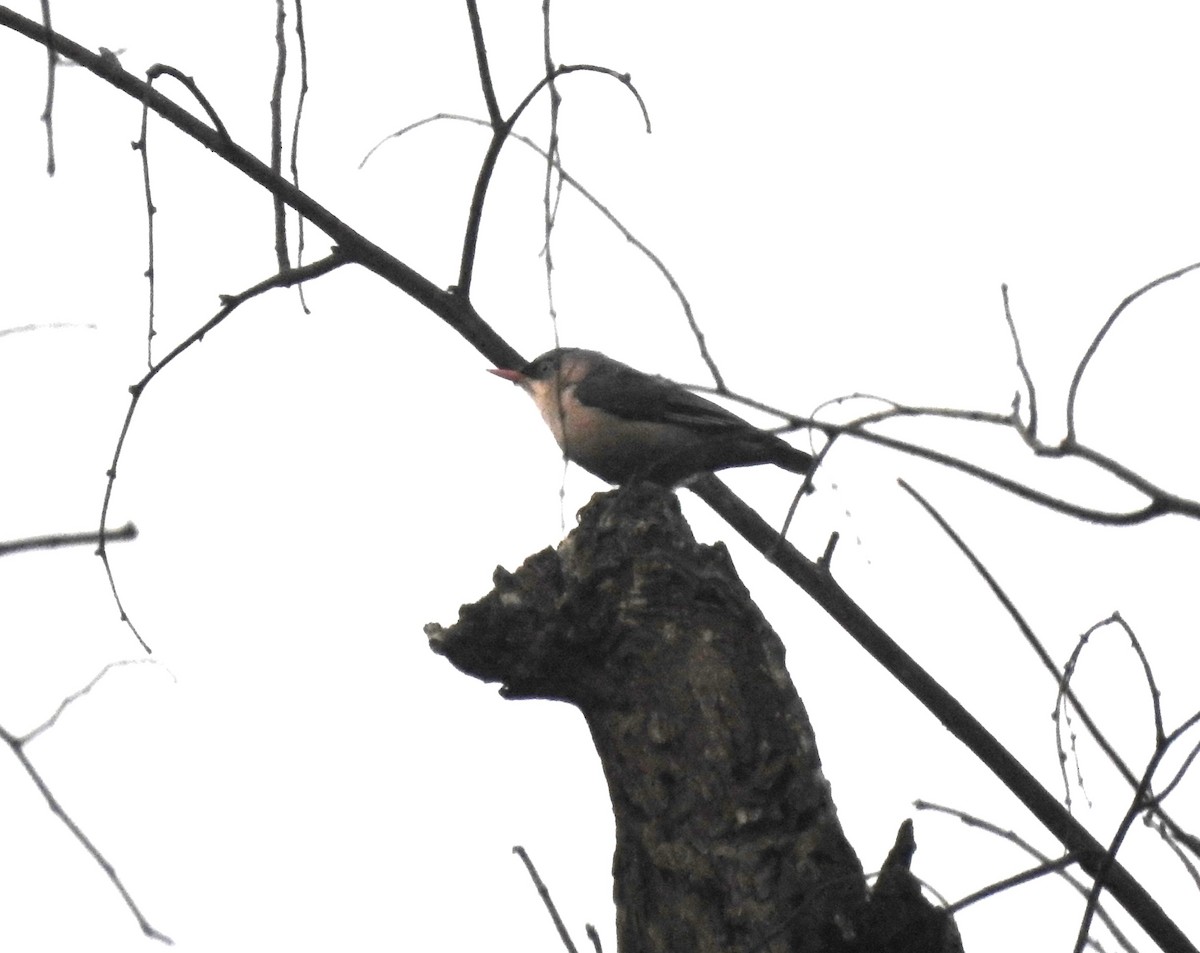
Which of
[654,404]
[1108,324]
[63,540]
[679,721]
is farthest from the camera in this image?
[654,404]

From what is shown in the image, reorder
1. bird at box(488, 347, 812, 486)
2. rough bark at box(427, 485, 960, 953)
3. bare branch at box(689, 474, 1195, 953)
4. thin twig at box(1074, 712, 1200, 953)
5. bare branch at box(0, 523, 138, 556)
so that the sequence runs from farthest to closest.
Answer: bird at box(488, 347, 812, 486), rough bark at box(427, 485, 960, 953), bare branch at box(689, 474, 1195, 953), thin twig at box(1074, 712, 1200, 953), bare branch at box(0, 523, 138, 556)

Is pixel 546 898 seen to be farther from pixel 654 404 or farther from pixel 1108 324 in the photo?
pixel 654 404

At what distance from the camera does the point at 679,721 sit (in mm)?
3211

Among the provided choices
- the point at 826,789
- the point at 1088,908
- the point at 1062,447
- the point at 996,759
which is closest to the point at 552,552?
the point at 826,789

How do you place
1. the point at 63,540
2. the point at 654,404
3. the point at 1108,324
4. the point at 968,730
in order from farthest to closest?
the point at 654,404, the point at 968,730, the point at 1108,324, the point at 63,540

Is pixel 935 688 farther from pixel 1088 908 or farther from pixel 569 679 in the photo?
pixel 1088 908

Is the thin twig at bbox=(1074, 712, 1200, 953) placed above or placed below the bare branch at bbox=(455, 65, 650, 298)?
below

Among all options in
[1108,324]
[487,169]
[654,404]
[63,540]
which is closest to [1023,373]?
[1108,324]

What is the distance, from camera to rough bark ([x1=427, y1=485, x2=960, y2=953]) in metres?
3.05

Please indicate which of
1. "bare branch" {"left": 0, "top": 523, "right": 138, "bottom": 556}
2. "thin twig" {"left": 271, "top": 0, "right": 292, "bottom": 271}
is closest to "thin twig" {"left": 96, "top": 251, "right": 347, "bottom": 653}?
"thin twig" {"left": 271, "top": 0, "right": 292, "bottom": 271}

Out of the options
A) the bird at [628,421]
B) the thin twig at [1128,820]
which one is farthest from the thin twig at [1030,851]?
the bird at [628,421]

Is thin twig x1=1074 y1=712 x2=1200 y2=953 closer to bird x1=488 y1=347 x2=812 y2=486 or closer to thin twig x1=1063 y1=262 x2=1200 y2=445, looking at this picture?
thin twig x1=1063 y1=262 x2=1200 y2=445

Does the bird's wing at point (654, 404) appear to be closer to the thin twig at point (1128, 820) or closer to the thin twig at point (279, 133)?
the thin twig at point (279, 133)

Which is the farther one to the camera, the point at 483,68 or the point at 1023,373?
the point at 483,68
